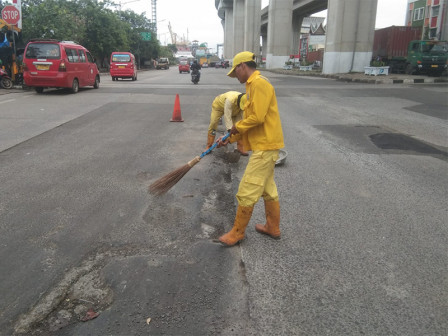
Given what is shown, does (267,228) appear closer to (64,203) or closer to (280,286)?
(280,286)

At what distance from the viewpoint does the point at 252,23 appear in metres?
66.4

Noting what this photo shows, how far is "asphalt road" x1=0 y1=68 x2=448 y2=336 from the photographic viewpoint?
2490mm

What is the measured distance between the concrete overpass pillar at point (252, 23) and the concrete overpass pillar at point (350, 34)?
36.3 meters

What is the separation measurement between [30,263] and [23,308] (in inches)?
24.0

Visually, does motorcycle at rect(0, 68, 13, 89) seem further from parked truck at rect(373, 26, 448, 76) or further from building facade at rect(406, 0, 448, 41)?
building facade at rect(406, 0, 448, 41)

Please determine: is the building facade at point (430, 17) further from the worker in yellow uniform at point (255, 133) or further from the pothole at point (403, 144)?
the worker in yellow uniform at point (255, 133)

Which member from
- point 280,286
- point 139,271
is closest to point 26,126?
point 139,271

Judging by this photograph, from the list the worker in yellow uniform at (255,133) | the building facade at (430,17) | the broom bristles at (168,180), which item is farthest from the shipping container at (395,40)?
the worker in yellow uniform at (255,133)

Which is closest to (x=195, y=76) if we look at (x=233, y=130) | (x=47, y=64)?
(x=47, y=64)

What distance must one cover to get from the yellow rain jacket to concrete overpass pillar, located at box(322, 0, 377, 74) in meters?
29.7

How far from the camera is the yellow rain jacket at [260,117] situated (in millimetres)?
3219

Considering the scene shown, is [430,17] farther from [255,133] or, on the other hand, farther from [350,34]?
[255,133]

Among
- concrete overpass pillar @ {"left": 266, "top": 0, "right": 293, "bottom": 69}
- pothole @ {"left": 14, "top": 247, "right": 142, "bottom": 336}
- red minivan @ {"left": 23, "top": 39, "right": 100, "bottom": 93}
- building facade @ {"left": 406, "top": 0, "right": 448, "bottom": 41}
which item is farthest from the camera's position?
concrete overpass pillar @ {"left": 266, "top": 0, "right": 293, "bottom": 69}

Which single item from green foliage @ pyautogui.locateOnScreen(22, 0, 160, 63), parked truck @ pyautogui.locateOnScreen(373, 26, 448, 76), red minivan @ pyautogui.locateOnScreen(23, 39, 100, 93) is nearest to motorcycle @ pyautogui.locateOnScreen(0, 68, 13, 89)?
red minivan @ pyautogui.locateOnScreen(23, 39, 100, 93)
